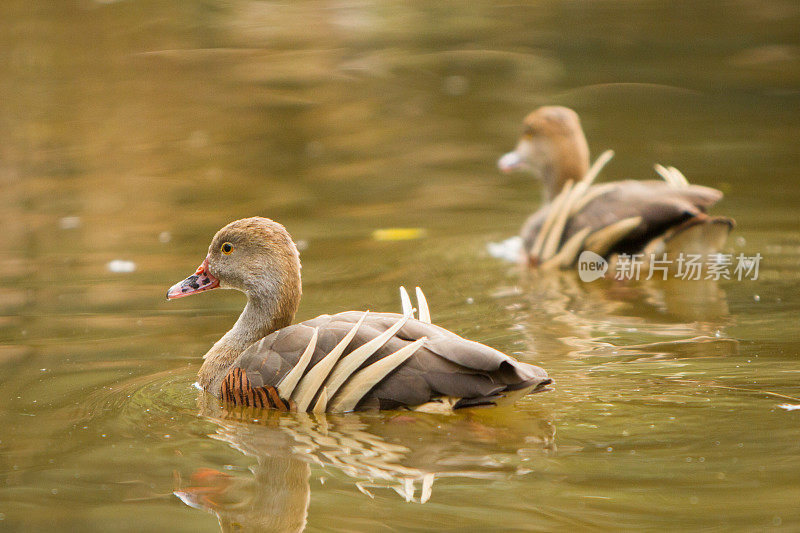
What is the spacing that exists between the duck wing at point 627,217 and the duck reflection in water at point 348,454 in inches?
124

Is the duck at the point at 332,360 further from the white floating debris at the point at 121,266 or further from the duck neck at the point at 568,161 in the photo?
the duck neck at the point at 568,161

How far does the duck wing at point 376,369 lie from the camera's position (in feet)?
19.2

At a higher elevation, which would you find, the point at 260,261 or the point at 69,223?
the point at 260,261

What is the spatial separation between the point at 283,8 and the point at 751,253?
1144cm

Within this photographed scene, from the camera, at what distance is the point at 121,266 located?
9.55 m

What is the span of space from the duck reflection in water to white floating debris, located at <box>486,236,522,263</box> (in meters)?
3.60

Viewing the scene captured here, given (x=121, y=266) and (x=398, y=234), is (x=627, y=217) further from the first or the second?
(x=121, y=266)

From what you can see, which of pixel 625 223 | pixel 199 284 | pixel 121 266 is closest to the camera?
pixel 199 284

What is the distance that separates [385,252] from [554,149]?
2050 millimetres

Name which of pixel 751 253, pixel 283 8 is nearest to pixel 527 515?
pixel 751 253

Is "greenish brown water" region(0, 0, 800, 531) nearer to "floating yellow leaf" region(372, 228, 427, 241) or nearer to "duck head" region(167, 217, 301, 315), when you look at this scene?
"floating yellow leaf" region(372, 228, 427, 241)

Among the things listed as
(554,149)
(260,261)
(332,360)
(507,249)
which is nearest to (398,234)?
(507,249)

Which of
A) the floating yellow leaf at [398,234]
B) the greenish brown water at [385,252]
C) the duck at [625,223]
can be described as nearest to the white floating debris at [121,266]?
the greenish brown water at [385,252]

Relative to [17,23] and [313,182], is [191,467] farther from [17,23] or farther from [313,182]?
[17,23]
